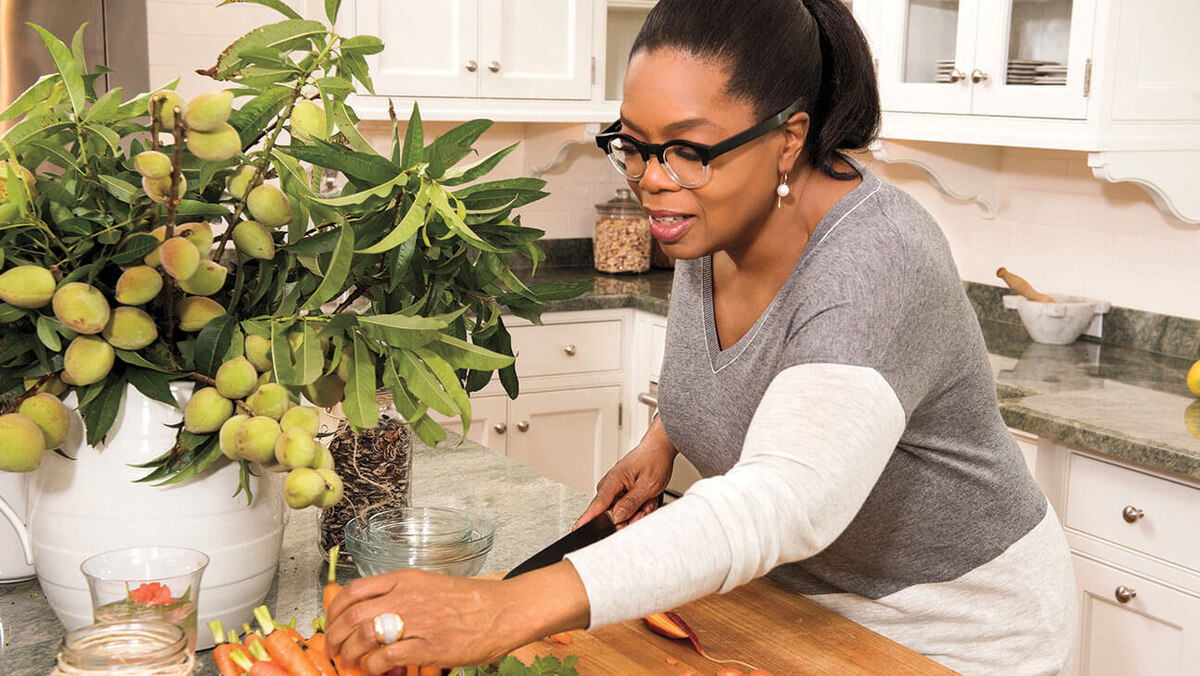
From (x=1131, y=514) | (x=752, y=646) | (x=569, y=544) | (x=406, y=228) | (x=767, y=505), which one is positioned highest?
(x=406, y=228)

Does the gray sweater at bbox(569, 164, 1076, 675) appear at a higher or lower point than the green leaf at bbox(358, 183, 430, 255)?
lower

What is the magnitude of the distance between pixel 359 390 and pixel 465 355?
0.11m

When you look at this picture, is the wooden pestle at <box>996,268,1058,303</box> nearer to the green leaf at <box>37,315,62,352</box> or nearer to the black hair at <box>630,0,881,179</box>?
the black hair at <box>630,0,881,179</box>

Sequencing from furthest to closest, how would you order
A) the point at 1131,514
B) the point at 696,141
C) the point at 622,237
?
1. the point at 622,237
2. the point at 1131,514
3. the point at 696,141

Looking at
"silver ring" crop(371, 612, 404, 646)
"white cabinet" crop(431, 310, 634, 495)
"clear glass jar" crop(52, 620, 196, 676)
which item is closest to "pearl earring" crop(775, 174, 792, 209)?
"silver ring" crop(371, 612, 404, 646)

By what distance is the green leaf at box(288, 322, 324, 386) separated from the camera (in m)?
1.08

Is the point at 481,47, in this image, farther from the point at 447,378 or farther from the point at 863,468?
the point at 863,468

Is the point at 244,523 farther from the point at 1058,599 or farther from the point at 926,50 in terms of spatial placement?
the point at 926,50

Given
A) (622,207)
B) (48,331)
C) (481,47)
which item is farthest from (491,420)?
(48,331)

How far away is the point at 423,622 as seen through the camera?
37.2 inches

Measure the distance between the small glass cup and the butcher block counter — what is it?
0.17 meters

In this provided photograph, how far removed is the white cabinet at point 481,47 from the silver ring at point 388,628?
2.53m

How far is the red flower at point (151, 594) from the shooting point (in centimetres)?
100

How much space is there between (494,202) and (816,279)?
0.33 metres
